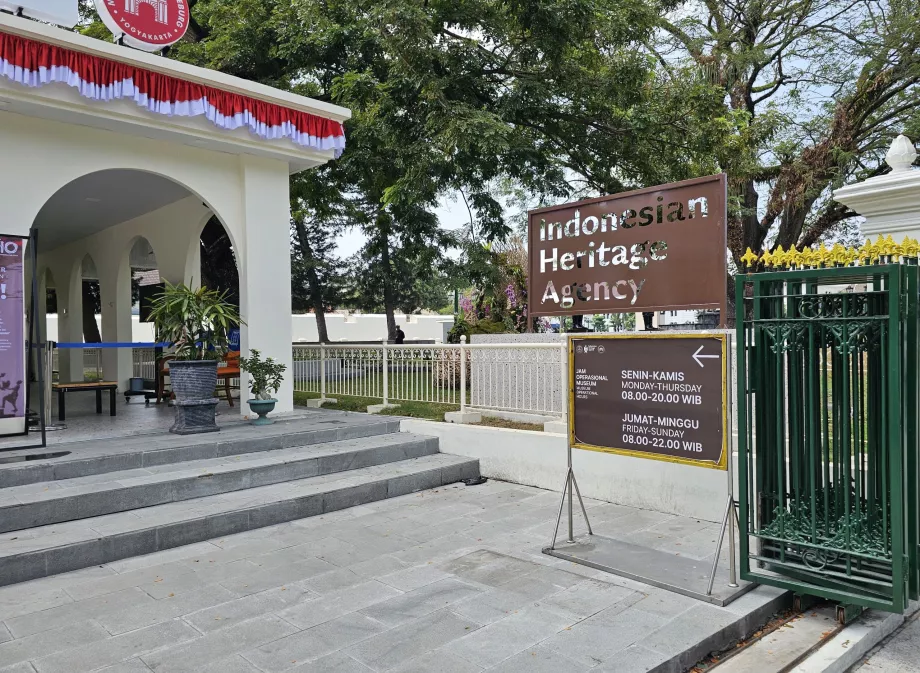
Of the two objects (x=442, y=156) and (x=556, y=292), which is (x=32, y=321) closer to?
(x=556, y=292)

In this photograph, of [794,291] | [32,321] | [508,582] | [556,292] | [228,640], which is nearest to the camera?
[228,640]

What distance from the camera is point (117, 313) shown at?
12047mm

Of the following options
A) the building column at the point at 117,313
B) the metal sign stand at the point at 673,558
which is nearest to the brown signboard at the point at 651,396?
the metal sign stand at the point at 673,558

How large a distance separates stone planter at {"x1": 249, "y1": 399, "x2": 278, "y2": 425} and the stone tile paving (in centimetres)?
262

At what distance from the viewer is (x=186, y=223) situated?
1035 centimetres

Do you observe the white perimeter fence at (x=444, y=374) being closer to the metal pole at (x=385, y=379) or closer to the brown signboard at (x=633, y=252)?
the metal pole at (x=385, y=379)

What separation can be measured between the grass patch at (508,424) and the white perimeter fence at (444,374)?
0.19 metres

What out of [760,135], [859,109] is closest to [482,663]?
[760,135]

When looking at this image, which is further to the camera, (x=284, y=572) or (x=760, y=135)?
(x=760, y=135)

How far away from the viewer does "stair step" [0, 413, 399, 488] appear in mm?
5504

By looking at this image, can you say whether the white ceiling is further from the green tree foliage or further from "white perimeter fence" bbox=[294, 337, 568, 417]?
the green tree foliage

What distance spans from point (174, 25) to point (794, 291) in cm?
755

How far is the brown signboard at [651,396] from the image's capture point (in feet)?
13.5

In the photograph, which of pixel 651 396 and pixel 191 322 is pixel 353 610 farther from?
pixel 191 322
